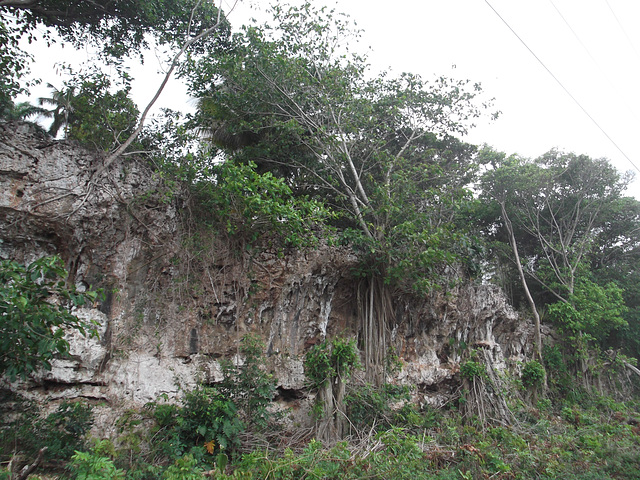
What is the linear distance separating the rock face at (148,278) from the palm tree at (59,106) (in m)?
1.11

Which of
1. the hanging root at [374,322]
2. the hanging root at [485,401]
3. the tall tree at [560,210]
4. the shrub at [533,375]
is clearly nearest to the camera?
the hanging root at [374,322]

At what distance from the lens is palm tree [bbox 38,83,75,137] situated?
5.99 metres

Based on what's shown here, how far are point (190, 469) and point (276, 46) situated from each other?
7436 mm

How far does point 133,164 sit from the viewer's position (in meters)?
5.91

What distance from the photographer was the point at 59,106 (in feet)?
38.9

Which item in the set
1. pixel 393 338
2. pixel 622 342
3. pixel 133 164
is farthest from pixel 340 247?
pixel 622 342

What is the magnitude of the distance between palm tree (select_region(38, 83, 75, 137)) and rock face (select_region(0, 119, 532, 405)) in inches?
43.5

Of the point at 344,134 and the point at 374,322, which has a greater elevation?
the point at 344,134

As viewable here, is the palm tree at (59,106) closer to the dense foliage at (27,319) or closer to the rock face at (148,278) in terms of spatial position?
the rock face at (148,278)

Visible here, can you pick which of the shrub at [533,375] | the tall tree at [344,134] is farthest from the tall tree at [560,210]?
the tall tree at [344,134]

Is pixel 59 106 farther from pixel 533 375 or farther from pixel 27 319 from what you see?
pixel 533 375

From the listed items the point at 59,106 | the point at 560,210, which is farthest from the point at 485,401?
the point at 59,106

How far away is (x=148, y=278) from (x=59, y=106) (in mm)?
9549

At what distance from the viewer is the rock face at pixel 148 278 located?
4.91 meters
